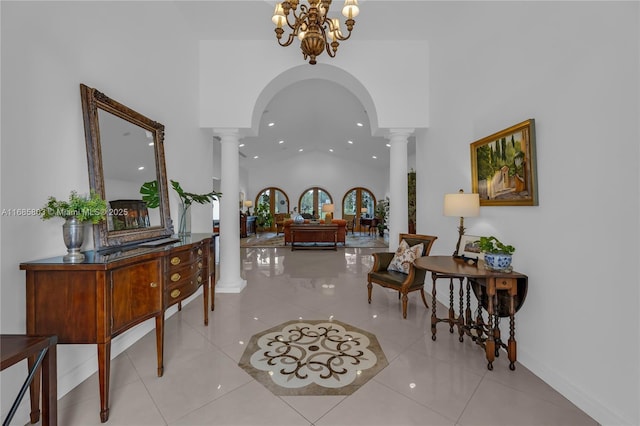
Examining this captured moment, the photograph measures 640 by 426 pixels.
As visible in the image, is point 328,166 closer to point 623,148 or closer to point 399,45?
point 399,45

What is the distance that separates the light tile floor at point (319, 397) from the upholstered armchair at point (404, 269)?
0.35 metres

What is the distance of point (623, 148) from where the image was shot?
155 centimetres

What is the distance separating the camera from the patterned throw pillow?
11.3 ft

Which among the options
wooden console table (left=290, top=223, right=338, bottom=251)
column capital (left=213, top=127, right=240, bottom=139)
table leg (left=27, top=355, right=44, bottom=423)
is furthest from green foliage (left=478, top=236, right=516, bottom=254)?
wooden console table (left=290, top=223, right=338, bottom=251)

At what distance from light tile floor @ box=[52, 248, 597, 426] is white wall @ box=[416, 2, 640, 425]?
1.04ft

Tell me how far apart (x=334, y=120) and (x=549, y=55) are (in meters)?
7.20

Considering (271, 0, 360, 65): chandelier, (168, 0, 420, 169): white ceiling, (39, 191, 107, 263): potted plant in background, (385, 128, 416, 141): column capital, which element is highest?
(168, 0, 420, 169): white ceiling

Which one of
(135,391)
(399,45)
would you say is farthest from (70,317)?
(399,45)

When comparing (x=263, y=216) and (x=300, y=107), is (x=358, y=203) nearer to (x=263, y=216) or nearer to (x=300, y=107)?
(x=263, y=216)

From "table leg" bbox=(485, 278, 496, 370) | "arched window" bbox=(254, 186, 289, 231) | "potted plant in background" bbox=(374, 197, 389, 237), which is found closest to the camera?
"table leg" bbox=(485, 278, 496, 370)

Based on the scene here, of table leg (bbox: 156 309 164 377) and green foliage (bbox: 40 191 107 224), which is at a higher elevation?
green foliage (bbox: 40 191 107 224)

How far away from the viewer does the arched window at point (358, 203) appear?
46.9 feet

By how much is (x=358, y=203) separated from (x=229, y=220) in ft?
35.3

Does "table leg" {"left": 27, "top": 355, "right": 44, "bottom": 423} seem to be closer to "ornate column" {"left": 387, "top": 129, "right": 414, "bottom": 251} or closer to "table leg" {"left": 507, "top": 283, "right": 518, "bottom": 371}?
"table leg" {"left": 507, "top": 283, "right": 518, "bottom": 371}
